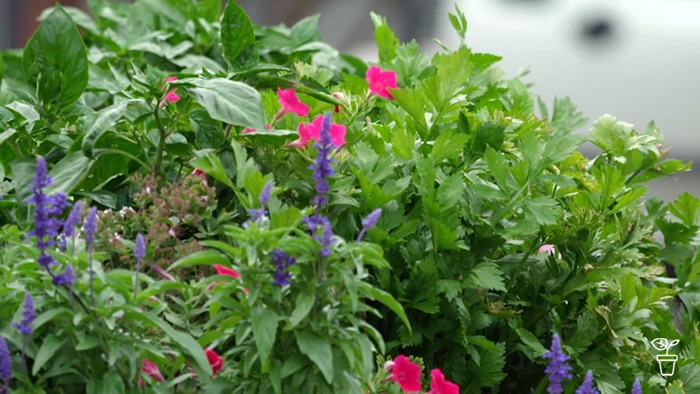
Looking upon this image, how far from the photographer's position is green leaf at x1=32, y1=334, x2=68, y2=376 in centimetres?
133

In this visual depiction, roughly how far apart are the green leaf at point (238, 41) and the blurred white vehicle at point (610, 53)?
632 centimetres

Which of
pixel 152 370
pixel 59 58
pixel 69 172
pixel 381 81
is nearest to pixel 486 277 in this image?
pixel 381 81

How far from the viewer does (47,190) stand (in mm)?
1730

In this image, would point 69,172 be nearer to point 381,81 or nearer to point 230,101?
point 230,101

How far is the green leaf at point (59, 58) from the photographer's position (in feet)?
6.67

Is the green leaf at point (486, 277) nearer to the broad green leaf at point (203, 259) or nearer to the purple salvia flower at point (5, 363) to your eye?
the broad green leaf at point (203, 259)

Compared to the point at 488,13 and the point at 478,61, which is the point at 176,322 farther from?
the point at 488,13

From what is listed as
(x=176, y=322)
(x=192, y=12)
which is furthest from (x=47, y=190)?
(x=192, y=12)

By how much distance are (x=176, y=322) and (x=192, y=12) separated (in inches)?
77.0

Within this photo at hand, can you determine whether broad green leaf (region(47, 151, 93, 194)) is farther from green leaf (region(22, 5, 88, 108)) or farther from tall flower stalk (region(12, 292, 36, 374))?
tall flower stalk (region(12, 292, 36, 374))

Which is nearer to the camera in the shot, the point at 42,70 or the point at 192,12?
the point at 42,70

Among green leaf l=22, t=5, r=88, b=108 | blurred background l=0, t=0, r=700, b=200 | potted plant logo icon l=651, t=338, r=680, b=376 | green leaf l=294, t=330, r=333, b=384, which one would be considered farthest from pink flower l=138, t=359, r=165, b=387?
blurred background l=0, t=0, r=700, b=200

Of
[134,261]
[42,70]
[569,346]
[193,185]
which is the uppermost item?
[42,70]

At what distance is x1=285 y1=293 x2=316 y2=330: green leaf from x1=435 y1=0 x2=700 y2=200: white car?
7.04 metres
